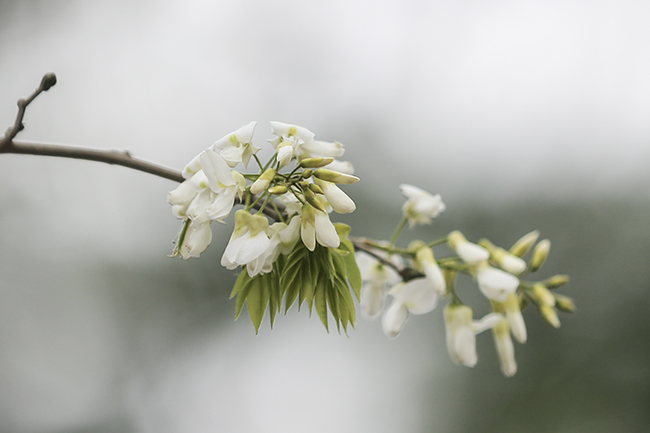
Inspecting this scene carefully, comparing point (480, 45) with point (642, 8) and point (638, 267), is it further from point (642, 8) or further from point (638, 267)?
point (638, 267)

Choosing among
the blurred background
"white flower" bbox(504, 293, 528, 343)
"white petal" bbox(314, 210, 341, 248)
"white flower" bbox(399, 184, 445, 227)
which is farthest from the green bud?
the blurred background

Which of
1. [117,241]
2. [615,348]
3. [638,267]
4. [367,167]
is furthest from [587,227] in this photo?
[117,241]

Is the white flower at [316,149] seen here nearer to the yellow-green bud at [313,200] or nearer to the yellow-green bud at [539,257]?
the yellow-green bud at [313,200]

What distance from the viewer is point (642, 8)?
2.74 meters

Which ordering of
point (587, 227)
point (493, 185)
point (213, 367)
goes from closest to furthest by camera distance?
point (213, 367) < point (493, 185) < point (587, 227)

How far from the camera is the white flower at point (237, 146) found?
351 millimetres

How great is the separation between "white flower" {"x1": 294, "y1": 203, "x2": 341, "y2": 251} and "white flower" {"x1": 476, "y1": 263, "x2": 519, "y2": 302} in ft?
0.71

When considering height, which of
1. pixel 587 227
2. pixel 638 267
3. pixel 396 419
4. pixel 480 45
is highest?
pixel 480 45

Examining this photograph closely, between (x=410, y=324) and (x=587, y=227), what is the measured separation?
135 centimetres

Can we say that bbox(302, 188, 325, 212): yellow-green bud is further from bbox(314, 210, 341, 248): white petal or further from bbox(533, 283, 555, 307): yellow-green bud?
bbox(533, 283, 555, 307): yellow-green bud

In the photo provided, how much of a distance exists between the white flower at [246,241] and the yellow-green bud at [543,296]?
0.31 m

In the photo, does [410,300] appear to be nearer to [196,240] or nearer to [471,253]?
[471,253]

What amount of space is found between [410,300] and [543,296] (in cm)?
14

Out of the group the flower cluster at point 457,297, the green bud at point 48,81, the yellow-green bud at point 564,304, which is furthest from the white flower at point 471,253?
the green bud at point 48,81
